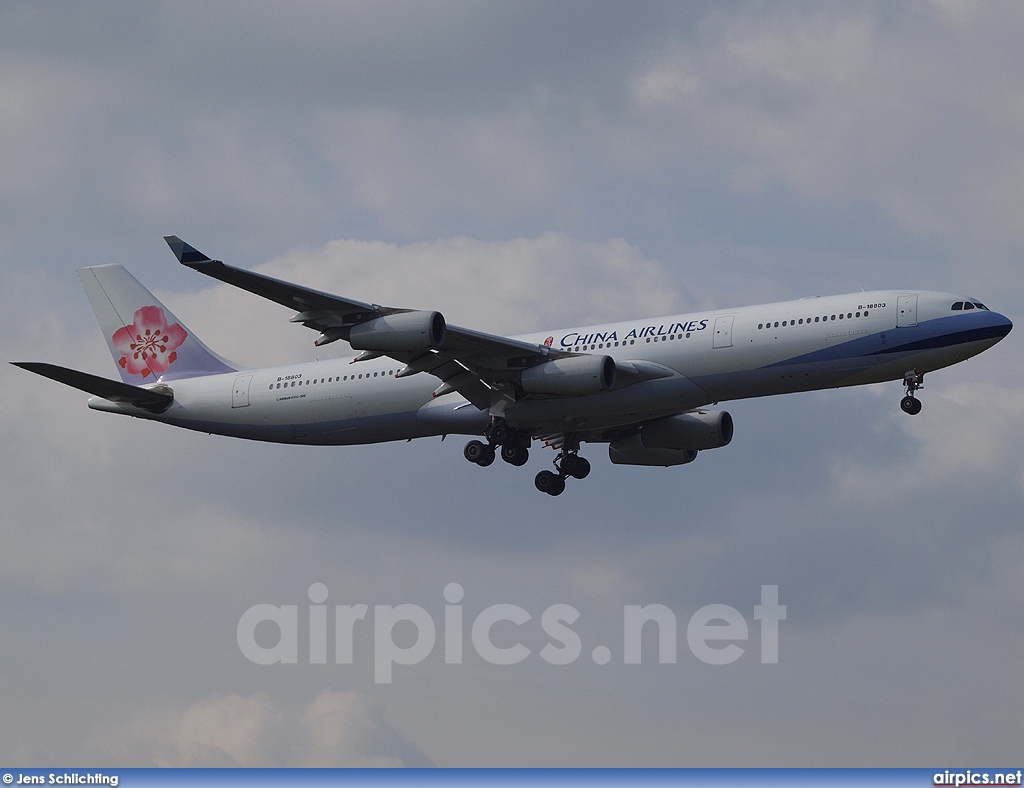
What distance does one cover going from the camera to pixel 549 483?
2286 inches

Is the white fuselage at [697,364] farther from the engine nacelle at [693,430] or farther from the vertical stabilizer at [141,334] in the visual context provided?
the vertical stabilizer at [141,334]

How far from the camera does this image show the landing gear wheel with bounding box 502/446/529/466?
2138 inches

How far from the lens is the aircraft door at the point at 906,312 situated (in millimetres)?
48312

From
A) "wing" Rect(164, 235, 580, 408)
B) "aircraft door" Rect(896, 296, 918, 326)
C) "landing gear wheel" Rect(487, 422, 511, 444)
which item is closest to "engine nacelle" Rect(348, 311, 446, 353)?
"wing" Rect(164, 235, 580, 408)

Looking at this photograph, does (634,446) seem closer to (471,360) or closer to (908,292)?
(471,360)

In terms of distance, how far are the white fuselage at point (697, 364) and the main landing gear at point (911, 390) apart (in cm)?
32

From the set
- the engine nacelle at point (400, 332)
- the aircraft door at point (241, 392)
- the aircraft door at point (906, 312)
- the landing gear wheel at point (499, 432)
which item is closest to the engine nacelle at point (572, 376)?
the landing gear wheel at point (499, 432)

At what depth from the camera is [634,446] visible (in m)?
58.7

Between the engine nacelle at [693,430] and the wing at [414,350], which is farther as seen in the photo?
the engine nacelle at [693,430]

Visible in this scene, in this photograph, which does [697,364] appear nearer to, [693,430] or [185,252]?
[693,430]

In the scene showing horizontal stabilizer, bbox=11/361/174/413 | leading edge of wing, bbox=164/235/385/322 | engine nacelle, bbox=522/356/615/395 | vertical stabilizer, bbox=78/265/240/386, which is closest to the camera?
leading edge of wing, bbox=164/235/385/322

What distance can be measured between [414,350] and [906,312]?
1600cm

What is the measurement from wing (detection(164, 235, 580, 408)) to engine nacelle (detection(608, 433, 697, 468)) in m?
7.47

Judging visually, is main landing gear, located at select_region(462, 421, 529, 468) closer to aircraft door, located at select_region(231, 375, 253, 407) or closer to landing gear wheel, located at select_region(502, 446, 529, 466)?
landing gear wheel, located at select_region(502, 446, 529, 466)
